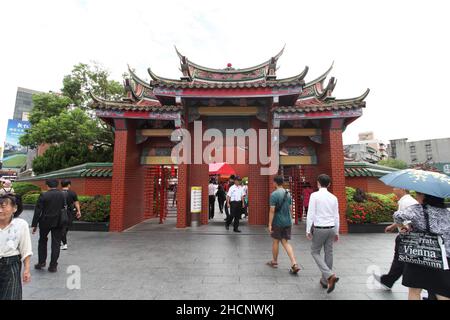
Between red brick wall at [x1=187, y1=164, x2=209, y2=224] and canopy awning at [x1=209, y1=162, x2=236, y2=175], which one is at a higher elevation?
canopy awning at [x1=209, y1=162, x2=236, y2=175]

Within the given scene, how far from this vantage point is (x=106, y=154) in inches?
659

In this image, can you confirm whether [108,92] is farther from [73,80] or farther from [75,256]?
[75,256]

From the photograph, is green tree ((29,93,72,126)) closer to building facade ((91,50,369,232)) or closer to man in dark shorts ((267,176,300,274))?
building facade ((91,50,369,232))

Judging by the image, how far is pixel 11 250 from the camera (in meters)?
2.53

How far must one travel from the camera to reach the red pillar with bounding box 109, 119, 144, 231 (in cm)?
828

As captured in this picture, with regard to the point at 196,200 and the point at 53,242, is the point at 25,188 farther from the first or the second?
the point at 53,242

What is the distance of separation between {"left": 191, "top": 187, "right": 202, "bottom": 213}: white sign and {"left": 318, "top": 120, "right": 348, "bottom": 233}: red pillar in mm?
4879

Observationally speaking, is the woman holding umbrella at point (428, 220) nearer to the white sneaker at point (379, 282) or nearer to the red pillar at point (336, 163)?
the white sneaker at point (379, 282)

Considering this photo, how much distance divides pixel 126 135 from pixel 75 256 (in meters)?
4.45

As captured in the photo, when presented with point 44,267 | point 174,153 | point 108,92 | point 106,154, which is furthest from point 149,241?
point 108,92

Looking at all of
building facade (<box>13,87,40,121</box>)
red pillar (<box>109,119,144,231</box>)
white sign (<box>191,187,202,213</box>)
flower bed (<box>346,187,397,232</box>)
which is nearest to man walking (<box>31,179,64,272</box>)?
red pillar (<box>109,119,144,231</box>)

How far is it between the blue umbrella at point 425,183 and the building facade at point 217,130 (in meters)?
5.50

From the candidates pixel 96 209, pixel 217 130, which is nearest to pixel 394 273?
pixel 217 130

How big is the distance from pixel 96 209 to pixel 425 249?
9.14 m
